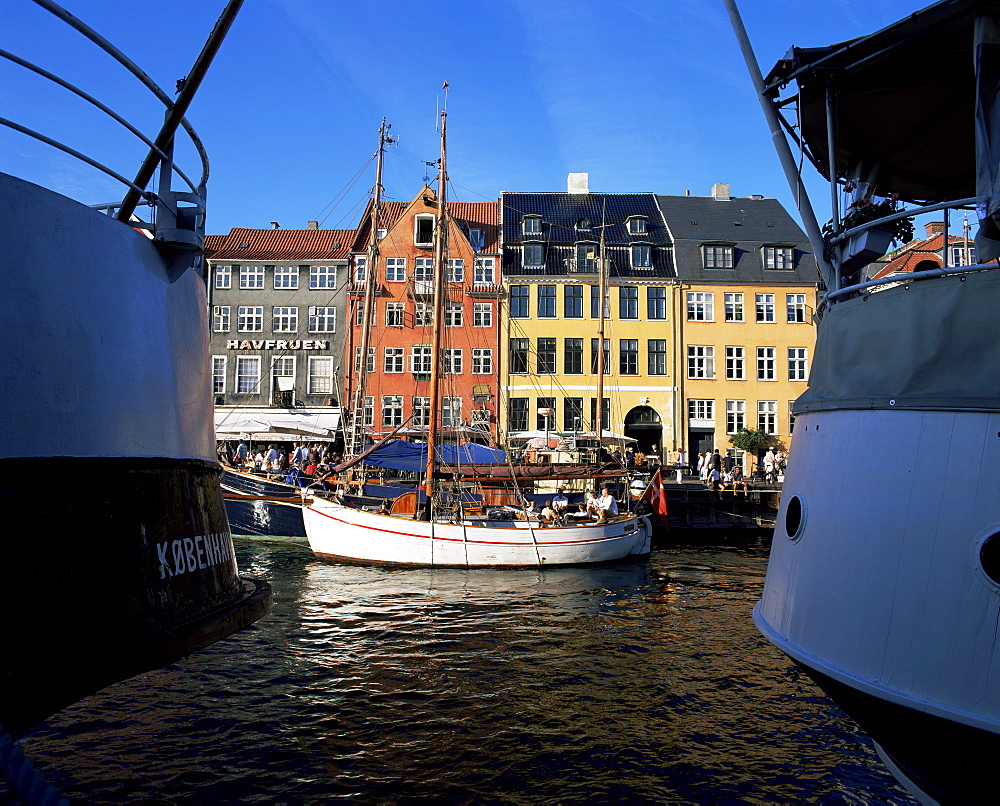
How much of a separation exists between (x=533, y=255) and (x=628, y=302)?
6512 mm

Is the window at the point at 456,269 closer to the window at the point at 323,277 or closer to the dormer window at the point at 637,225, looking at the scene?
the window at the point at 323,277

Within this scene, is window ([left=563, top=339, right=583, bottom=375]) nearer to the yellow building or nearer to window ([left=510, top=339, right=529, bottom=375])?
the yellow building

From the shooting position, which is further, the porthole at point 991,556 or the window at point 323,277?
the window at point 323,277

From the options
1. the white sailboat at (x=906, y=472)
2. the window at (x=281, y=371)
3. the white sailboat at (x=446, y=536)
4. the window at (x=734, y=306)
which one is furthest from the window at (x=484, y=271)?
the white sailboat at (x=906, y=472)

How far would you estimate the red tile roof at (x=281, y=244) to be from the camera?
50406 millimetres

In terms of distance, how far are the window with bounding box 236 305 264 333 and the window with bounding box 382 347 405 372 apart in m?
8.61

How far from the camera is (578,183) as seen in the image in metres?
54.2

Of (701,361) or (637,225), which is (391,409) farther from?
(637,225)

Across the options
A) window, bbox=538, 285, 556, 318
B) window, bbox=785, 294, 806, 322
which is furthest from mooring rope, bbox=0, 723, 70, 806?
window, bbox=785, 294, 806, 322

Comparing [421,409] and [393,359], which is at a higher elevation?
[393,359]

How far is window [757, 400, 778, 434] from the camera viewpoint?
4728 centimetres

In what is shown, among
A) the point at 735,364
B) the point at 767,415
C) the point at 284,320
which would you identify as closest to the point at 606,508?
the point at 767,415

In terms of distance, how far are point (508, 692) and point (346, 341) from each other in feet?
→ 128

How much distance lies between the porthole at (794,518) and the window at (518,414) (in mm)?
40012
